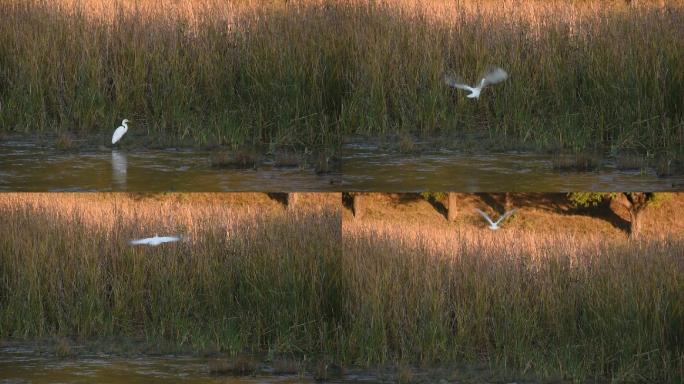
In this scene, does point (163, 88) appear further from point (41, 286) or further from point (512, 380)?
point (512, 380)

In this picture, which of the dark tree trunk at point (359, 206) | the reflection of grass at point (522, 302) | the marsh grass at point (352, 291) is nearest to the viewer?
the reflection of grass at point (522, 302)

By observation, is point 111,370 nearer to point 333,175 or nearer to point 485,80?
point 333,175

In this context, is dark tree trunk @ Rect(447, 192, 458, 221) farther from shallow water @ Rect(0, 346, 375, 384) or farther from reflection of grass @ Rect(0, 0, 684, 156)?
shallow water @ Rect(0, 346, 375, 384)

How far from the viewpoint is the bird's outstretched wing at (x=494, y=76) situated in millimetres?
10609

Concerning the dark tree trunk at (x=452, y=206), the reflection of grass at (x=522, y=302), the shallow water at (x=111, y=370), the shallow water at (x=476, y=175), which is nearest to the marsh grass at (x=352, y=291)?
the reflection of grass at (x=522, y=302)

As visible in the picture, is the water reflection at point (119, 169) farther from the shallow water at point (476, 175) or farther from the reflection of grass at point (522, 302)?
the reflection of grass at point (522, 302)

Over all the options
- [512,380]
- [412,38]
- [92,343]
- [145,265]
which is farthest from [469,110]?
[92,343]

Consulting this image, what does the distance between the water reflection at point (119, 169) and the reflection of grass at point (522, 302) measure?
95.3 inches

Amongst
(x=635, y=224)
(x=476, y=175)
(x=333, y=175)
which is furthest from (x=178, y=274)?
(x=635, y=224)

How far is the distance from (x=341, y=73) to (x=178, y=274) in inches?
114

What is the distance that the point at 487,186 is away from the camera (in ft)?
31.4

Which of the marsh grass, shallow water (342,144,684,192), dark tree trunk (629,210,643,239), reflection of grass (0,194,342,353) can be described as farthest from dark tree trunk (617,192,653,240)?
reflection of grass (0,194,342,353)

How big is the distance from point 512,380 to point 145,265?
4.43m

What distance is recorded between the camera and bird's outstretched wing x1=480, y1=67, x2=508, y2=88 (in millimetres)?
10609
